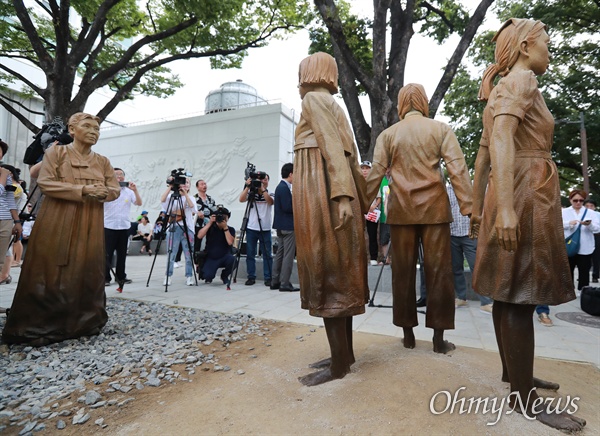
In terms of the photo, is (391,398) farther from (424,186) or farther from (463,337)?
(463,337)

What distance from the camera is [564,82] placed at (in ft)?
48.8

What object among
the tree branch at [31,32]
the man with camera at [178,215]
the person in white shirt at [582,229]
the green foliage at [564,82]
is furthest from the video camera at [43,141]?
the green foliage at [564,82]

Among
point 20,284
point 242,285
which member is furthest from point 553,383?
point 242,285

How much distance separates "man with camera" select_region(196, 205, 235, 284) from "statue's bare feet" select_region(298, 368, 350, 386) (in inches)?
A: 173

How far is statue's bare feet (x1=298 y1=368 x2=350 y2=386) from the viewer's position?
7.48 ft

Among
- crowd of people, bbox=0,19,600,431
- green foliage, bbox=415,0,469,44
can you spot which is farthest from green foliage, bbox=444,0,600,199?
crowd of people, bbox=0,19,600,431

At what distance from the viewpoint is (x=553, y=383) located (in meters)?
2.22

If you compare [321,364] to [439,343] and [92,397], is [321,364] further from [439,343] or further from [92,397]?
[92,397]

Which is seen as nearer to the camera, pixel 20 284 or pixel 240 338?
pixel 20 284

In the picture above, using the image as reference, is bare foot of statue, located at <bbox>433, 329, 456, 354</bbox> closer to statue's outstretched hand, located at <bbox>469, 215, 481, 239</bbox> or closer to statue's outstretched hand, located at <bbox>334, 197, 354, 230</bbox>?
A: statue's outstretched hand, located at <bbox>469, 215, 481, 239</bbox>

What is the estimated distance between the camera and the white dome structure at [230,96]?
66.0 feet

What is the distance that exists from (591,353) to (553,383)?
52.5 inches

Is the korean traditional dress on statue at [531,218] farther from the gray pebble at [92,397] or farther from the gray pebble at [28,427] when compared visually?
the gray pebble at [28,427]

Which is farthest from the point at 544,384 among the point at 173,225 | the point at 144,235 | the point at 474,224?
the point at 144,235
